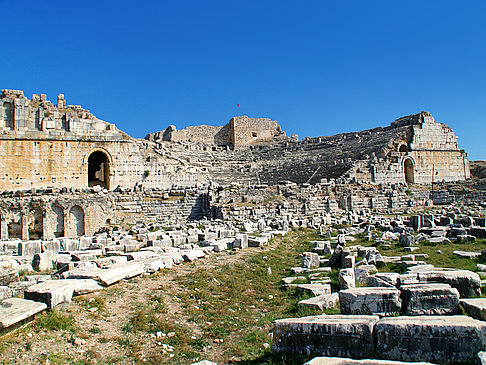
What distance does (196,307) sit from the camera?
595cm

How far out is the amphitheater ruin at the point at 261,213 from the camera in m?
3.89

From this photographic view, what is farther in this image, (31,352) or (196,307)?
(196,307)

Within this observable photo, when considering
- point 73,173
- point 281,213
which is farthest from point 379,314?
point 73,173

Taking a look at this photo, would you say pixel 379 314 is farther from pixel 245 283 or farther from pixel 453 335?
pixel 245 283

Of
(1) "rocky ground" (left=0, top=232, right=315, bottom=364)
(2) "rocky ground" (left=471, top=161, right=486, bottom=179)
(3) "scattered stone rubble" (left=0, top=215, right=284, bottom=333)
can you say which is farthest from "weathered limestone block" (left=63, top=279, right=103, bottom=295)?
(2) "rocky ground" (left=471, top=161, right=486, bottom=179)

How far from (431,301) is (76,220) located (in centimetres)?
1546

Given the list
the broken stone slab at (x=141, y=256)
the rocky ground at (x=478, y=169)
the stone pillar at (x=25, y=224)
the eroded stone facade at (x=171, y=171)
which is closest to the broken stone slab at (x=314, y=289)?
the broken stone slab at (x=141, y=256)

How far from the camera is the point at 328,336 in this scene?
3633 millimetres

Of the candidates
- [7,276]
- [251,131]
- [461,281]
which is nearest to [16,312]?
[7,276]

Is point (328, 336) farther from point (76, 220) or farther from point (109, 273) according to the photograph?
point (76, 220)

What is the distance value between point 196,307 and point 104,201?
493 inches

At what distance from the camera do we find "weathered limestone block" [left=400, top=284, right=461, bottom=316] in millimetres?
4098

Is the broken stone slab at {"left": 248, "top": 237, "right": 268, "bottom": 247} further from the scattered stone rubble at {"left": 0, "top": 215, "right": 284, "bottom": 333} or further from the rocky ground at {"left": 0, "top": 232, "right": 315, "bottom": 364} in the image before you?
the rocky ground at {"left": 0, "top": 232, "right": 315, "bottom": 364}

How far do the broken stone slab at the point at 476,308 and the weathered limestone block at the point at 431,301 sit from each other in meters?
0.10
